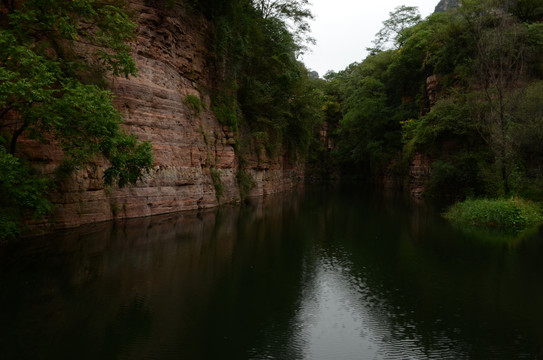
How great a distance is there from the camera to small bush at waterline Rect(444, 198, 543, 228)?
19.1m

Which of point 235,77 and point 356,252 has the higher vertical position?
point 235,77

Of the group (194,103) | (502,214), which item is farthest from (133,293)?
(194,103)

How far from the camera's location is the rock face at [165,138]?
16.0 m

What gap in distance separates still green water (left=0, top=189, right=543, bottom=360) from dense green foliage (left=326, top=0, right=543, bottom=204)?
8.85 metres

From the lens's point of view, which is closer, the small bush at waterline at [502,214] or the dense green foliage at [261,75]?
the small bush at waterline at [502,214]

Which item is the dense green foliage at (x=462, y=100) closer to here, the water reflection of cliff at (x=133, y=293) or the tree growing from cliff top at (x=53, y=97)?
the water reflection of cliff at (x=133, y=293)

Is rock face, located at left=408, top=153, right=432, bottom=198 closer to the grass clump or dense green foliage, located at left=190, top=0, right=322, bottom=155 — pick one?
dense green foliage, located at left=190, top=0, right=322, bottom=155

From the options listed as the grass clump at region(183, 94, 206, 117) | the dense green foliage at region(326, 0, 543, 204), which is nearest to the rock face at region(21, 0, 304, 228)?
the grass clump at region(183, 94, 206, 117)

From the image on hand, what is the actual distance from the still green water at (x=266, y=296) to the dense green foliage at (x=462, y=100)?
8853mm

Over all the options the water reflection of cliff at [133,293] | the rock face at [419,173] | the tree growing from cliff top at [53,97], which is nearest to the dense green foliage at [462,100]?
the rock face at [419,173]

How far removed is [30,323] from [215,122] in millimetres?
21788

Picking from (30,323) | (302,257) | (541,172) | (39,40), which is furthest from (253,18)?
(30,323)

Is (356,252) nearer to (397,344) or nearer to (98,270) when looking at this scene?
(397,344)

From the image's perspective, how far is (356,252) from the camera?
13891 millimetres
